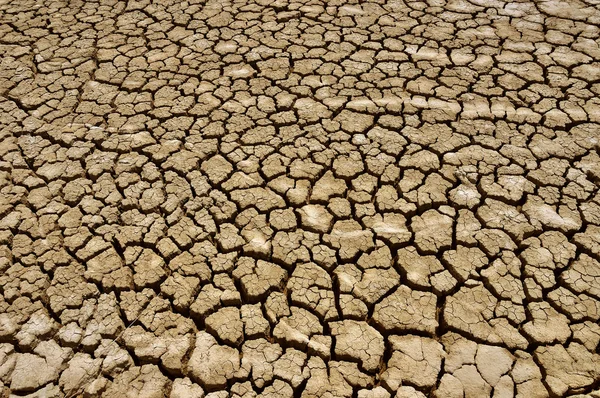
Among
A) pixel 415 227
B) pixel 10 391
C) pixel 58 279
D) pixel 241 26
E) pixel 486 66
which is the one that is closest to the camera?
pixel 10 391

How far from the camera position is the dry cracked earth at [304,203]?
196 centimetres

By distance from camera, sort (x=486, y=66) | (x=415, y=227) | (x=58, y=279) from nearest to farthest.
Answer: (x=58, y=279) < (x=415, y=227) < (x=486, y=66)

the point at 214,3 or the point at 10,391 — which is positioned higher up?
the point at 214,3

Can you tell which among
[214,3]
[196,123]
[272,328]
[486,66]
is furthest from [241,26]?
[272,328]

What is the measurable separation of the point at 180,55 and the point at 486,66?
6.16 feet

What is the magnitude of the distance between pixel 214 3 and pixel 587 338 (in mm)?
3196

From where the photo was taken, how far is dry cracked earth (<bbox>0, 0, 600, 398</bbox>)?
196 centimetres

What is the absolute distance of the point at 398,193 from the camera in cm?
254

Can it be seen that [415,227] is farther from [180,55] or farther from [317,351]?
[180,55]

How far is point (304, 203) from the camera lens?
2510 millimetres

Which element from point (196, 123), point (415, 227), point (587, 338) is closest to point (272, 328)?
point (415, 227)

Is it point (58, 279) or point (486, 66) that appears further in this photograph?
point (486, 66)

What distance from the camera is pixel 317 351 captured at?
197 cm

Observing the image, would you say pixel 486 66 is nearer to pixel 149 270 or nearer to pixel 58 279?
pixel 149 270
